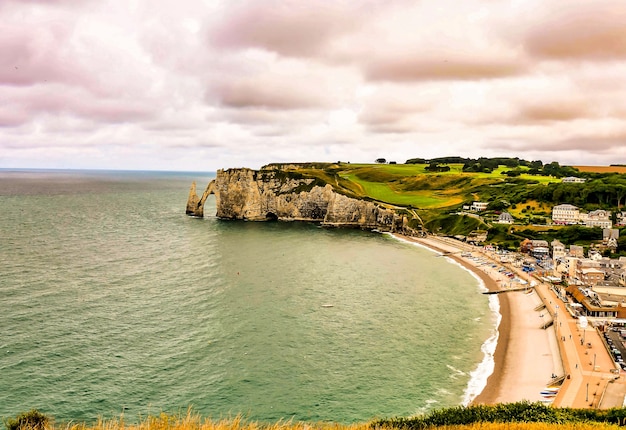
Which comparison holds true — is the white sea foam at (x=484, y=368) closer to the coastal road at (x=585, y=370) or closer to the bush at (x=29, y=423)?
the coastal road at (x=585, y=370)

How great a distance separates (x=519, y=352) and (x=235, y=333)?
1178 inches

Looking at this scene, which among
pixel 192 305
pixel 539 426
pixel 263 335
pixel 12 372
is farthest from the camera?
pixel 192 305

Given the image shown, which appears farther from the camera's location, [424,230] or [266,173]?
[266,173]

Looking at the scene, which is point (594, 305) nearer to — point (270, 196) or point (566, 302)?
point (566, 302)

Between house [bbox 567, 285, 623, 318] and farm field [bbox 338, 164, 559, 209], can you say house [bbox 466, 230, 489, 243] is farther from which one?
house [bbox 567, 285, 623, 318]

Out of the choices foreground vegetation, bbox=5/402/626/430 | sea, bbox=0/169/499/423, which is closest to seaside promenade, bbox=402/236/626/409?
sea, bbox=0/169/499/423

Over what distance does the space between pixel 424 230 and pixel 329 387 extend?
90.0m

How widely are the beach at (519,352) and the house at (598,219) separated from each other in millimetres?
43447

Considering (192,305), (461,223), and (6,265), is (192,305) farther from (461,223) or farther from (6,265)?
(461,223)

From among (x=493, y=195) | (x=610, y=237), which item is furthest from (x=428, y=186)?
(x=610, y=237)

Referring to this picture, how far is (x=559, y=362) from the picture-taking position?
40.9 metres

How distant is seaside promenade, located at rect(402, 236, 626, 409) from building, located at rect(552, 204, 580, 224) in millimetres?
54180

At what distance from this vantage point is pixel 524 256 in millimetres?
88562

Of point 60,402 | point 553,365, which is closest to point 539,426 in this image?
point 553,365
